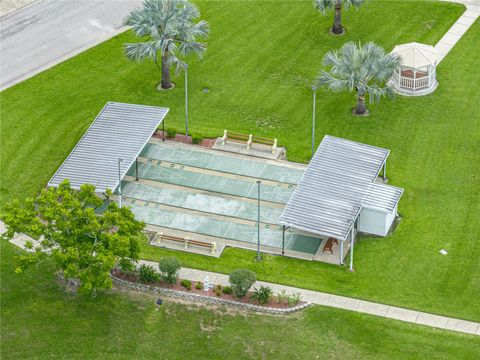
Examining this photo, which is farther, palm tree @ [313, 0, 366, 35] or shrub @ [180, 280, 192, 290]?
palm tree @ [313, 0, 366, 35]

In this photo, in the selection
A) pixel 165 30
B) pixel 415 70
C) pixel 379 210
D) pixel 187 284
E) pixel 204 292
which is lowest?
pixel 204 292

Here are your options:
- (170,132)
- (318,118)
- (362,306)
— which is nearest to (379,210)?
(362,306)

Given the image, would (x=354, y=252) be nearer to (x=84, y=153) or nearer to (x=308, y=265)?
(x=308, y=265)

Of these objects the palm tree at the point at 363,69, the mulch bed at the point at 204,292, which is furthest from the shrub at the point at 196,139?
the mulch bed at the point at 204,292

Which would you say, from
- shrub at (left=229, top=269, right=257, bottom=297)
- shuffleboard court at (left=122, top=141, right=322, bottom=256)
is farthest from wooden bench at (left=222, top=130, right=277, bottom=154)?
shrub at (left=229, top=269, right=257, bottom=297)

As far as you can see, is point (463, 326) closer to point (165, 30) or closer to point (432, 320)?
point (432, 320)

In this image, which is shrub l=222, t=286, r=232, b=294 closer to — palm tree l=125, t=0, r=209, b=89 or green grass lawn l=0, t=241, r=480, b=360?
green grass lawn l=0, t=241, r=480, b=360
